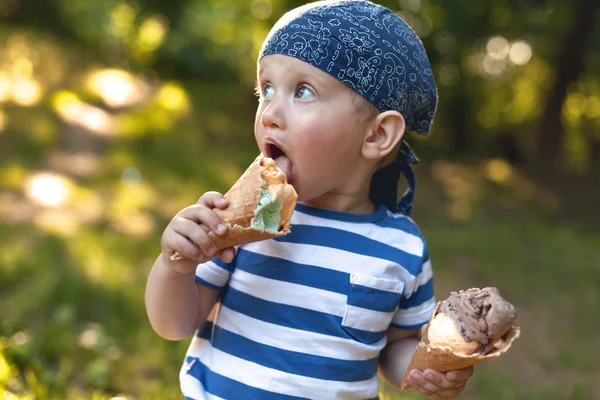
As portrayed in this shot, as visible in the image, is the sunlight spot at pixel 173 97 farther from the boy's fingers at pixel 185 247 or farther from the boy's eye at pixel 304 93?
the boy's fingers at pixel 185 247

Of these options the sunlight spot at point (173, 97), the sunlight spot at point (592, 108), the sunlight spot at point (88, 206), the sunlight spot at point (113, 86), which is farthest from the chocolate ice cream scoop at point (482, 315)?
the sunlight spot at point (592, 108)

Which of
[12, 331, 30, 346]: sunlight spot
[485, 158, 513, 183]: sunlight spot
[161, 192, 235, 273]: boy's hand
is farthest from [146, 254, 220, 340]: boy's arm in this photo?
[485, 158, 513, 183]: sunlight spot

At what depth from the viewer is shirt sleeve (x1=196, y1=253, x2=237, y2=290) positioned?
6.05 ft

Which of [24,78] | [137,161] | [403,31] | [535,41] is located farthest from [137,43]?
[403,31]

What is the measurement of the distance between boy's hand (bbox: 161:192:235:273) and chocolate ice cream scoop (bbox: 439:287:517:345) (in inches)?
20.8

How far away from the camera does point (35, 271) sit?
3.85 m

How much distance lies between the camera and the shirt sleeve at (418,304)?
74.3 inches

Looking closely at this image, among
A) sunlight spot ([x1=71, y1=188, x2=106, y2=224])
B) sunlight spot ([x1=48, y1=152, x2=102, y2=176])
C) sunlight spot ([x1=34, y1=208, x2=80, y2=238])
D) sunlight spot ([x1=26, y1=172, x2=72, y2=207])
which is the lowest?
sunlight spot ([x1=48, y1=152, x2=102, y2=176])

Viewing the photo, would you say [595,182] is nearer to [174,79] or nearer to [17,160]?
[174,79]

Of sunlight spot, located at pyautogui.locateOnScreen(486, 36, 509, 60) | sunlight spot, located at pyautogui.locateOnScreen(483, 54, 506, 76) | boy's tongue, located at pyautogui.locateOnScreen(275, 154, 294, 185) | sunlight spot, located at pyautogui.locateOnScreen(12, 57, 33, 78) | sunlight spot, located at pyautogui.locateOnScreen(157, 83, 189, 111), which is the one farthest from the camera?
sunlight spot, located at pyautogui.locateOnScreen(483, 54, 506, 76)

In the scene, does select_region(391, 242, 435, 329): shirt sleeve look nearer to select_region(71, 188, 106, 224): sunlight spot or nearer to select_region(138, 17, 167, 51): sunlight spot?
select_region(71, 188, 106, 224): sunlight spot

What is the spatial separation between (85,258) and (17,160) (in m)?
2.24

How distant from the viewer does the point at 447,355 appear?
1.51 metres

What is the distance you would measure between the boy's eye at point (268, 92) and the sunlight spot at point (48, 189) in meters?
3.91
